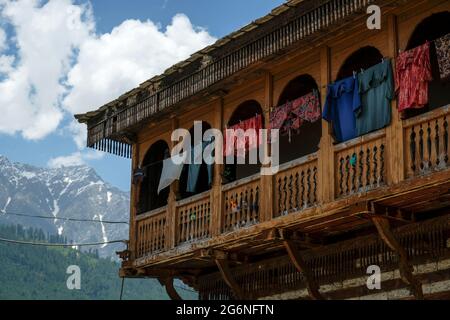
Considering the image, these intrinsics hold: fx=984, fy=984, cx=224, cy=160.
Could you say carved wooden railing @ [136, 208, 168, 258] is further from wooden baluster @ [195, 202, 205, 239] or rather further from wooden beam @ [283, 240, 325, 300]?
wooden beam @ [283, 240, 325, 300]

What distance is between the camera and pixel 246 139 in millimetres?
15852

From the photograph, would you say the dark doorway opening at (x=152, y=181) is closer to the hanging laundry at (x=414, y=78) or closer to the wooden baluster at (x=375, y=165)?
the wooden baluster at (x=375, y=165)

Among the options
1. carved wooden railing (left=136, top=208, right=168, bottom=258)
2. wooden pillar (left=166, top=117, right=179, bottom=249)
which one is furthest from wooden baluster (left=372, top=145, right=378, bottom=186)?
carved wooden railing (left=136, top=208, right=168, bottom=258)

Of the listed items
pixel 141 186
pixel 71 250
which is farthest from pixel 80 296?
pixel 141 186

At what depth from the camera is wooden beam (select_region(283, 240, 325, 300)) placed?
588 inches

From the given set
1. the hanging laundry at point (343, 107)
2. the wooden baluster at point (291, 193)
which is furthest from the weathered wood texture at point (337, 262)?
the hanging laundry at point (343, 107)

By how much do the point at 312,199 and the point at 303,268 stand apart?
1.46 metres

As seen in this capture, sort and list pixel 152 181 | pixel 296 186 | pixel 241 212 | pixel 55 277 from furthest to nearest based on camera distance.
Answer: pixel 55 277 < pixel 152 181 < pixel 241 212 < pixel 296 186

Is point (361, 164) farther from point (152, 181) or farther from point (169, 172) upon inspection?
point (152, 181)

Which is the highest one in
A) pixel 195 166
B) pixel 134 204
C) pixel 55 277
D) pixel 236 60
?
pixel 55 277

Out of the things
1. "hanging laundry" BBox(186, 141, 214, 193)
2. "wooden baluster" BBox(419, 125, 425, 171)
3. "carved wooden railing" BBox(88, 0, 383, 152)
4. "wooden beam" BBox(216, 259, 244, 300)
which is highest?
"carved wooden railing" BBox(88, 0, 383, 152)

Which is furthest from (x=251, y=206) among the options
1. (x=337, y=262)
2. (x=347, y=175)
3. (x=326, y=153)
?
(x=347, y=175)

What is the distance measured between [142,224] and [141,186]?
0.94 m

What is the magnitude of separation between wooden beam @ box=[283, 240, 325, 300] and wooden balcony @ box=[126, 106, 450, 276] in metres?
0.28
